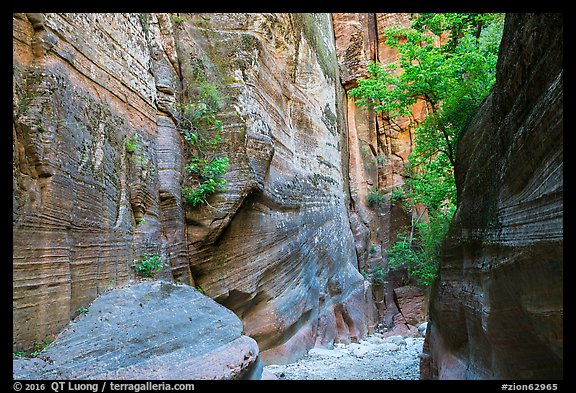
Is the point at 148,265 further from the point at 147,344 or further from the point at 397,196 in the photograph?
the point at 397,196

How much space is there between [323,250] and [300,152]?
3.09 metres

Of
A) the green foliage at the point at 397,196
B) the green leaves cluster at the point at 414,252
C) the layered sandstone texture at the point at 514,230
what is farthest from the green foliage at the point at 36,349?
the green foliage at the point at 397,196

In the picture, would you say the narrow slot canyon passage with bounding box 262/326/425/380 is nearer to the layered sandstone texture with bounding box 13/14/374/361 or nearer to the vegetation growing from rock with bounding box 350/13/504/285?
the layered sandstone texture with bounding box 13/14/374/361

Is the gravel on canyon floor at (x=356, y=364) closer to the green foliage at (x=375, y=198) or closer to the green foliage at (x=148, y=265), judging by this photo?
the green foliage at (x=148, y=265)

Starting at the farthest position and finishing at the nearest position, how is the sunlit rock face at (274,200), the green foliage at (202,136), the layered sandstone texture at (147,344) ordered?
the sunlit rock face at (274,200) → the green foliage at (202,136) → the layered sandstone texture at (147,344)

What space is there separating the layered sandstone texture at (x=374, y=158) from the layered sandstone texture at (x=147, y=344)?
14011 millimetres

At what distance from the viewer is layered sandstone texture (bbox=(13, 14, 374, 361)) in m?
4.92

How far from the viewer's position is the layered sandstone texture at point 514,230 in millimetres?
3502

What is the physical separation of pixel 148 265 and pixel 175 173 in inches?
85.0

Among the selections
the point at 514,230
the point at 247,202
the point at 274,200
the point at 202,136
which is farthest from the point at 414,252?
the point at 514,230

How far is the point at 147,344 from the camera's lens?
14.7 feet

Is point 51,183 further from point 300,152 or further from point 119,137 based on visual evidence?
point 300,152
